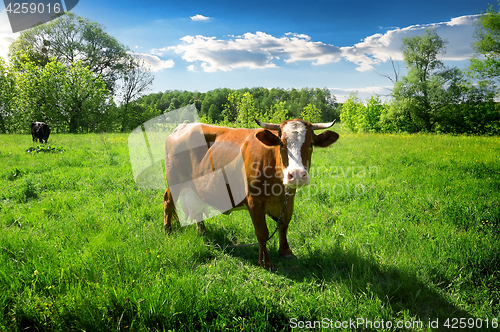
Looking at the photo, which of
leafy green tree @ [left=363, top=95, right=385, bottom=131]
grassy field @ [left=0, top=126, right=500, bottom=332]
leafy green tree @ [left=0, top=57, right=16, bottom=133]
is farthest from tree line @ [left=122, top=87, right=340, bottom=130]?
grassy field @ [left=0, top=126, right=500, bottom=332]

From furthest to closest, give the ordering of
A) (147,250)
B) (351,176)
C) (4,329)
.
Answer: (351,176) → (147,250) → (4,329)

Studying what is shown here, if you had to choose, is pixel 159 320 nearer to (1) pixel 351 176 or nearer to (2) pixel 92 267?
(2) pixel 92 267

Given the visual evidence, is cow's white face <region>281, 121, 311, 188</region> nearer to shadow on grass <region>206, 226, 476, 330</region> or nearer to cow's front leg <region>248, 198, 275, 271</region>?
cow's front leg <region>248, 198, 275, 271</region>

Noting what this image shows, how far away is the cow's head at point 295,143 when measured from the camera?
9.46 ft

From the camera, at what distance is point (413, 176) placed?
24.5 feet

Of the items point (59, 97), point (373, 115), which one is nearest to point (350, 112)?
point (373, 115)

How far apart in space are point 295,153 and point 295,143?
0.42ft

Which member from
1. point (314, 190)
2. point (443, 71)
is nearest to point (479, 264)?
point (314, 190)

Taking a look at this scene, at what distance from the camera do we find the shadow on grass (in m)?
2.79

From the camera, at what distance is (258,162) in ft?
12.0

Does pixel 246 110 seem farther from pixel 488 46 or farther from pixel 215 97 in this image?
pixel 488 46

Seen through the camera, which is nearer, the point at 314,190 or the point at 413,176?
the point at 314,190

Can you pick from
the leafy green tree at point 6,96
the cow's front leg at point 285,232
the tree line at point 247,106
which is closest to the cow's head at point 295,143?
the cow's front leg at point 285,232

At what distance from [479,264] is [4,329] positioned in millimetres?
5447
